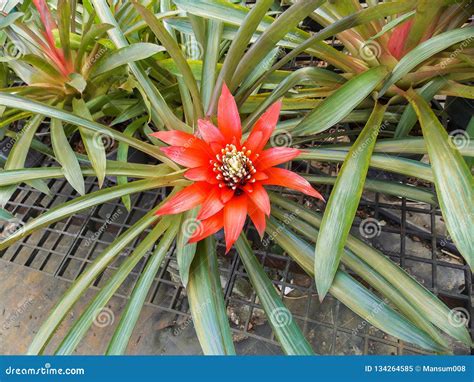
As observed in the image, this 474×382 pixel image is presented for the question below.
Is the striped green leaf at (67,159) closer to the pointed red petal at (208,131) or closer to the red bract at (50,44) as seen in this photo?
the red bract at (50,44)

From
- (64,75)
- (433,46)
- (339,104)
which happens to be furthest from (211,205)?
(64,75)

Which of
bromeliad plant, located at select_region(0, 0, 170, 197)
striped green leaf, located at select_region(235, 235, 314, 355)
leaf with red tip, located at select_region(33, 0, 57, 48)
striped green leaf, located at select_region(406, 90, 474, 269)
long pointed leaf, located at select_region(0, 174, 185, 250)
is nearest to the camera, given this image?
striped green leaf, located at select_region(406, 90, 474, 269)

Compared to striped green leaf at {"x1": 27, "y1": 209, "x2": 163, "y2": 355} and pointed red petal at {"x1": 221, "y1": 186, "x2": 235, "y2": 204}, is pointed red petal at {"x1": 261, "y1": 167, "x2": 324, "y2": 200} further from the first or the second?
striped green leaf at {"x1": 27, "y1": 209, "x2": 163, "y2": 355}

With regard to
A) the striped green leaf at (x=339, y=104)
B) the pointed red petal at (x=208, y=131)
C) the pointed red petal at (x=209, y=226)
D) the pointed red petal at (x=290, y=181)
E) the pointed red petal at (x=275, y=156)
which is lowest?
the pointed red petal at (x=209, y=226)

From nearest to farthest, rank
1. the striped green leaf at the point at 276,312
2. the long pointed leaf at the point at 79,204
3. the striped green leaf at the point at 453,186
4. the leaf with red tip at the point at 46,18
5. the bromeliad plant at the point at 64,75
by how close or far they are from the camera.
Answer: the striped green leaf at the point at 453,186 < the striped green leaf at the point at 276,312 < the long pointed leaf at the point at 79,204 < the bromeliad plant at the point at 64,75 < the leaf with red tip at the point at 46,18

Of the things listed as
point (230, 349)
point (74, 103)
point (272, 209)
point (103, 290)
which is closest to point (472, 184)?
point (272, 209)

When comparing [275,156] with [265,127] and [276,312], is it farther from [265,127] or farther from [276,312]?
[276,312]

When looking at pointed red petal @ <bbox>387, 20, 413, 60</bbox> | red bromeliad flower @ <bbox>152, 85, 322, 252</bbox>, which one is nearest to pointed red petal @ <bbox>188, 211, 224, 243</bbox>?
red bromeliad flower @ <bbox>152, 85, 322, 252</bbox>

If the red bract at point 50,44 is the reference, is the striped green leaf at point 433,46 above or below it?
below

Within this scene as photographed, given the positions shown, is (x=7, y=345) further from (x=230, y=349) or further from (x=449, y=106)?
(x=449, y=106)

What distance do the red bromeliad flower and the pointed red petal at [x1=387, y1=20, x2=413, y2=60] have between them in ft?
1.52

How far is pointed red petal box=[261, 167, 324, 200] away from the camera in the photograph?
0.67 m

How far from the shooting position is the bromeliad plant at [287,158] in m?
0.72

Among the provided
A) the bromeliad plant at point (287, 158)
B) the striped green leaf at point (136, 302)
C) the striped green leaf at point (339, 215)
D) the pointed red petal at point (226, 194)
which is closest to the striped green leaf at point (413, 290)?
the bromeliad plant at point (287, 158)
